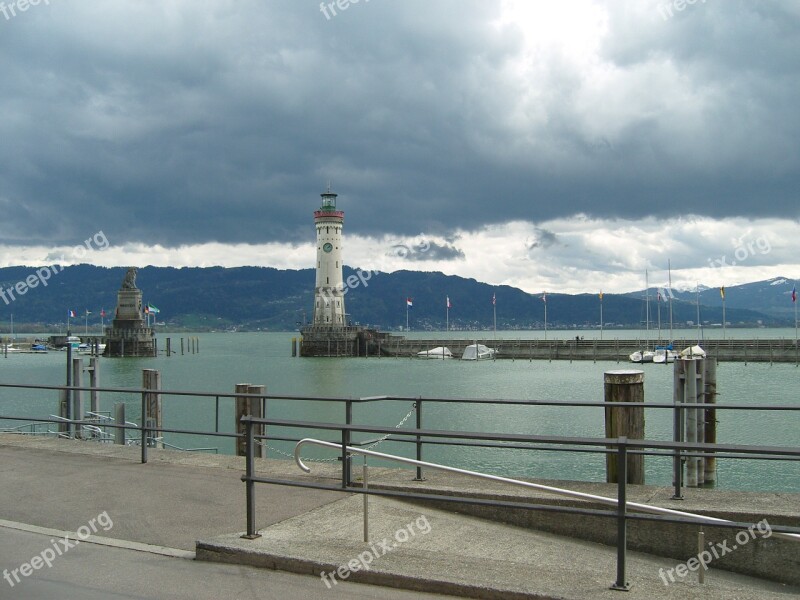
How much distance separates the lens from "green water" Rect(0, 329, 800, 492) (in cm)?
2728

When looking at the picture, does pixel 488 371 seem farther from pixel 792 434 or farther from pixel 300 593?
pixel 300 593

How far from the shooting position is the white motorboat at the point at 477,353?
115 metres

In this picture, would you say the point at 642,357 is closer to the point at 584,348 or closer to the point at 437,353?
the point at 584,348

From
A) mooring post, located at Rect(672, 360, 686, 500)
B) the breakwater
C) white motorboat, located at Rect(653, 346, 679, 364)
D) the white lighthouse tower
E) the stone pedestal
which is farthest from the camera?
the stone pedestal

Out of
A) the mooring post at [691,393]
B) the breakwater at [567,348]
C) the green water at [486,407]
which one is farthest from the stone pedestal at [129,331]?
the mooring post at [691,393]

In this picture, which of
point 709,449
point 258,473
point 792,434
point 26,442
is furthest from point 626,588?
point 792,434

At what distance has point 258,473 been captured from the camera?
11.4 metres

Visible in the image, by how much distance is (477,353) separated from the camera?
116 meters

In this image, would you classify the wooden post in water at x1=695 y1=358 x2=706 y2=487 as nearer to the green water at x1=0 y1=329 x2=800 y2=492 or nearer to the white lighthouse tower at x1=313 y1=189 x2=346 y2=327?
the green water at x1=0 y1=329 x2=800 y2=492

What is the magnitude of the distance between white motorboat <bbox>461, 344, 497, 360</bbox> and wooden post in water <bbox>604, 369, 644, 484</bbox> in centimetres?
10294

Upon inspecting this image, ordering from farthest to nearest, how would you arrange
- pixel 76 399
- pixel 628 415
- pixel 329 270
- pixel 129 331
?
pixel 129 331, pixel 329 270, pixel 76 399, pixel 628 415

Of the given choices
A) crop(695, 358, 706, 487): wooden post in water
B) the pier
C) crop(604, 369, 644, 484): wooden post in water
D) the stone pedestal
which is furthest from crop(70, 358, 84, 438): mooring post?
the stone pedestal

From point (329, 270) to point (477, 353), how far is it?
27720mm

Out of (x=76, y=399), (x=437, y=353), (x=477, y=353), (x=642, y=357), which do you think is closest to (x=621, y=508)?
(x=76, y=399)
